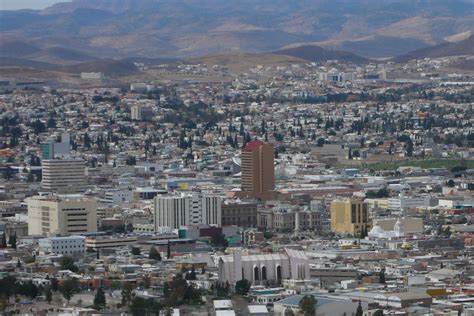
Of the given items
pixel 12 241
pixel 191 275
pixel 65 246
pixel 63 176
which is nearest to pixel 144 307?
pixel 191 275

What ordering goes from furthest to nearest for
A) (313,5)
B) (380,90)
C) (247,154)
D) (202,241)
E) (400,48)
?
1. (313,5)
2. (400,48)
3. (380,90)
4. (247,154)
5. (202,241)

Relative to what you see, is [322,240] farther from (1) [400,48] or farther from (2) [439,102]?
(1) [400,48]

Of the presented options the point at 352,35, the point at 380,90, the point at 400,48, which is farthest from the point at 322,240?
the point at 352,35

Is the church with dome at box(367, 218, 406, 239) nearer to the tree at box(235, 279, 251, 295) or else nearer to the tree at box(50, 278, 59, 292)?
the tree at box(235, 279, 251, 295)

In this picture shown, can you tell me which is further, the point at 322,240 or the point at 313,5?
the point at 313,5

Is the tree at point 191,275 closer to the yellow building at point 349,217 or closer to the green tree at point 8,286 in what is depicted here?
the green tree at point 8,286

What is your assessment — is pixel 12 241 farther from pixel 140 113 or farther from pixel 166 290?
pixel 140 113

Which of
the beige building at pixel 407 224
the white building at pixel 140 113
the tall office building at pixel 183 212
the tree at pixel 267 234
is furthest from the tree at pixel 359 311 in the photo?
the white building at pixel 140 113
